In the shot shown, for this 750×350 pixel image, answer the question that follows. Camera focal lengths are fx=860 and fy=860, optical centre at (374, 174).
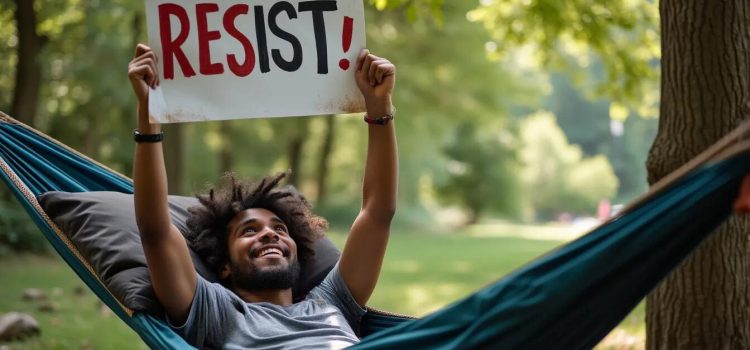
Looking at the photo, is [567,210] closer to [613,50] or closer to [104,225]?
[613,50]

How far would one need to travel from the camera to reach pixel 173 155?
33.1 feet

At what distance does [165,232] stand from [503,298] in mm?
931

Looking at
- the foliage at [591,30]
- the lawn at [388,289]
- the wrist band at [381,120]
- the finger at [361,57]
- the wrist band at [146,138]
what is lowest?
the lawn at [388,289]

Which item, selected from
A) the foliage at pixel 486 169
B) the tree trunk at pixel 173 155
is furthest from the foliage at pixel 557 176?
the tree trunk at pixel 173 155

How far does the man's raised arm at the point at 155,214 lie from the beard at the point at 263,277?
218 millimetres

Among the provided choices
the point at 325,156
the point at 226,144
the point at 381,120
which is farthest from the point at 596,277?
the point at 325,156

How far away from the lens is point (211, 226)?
2789 millimetres

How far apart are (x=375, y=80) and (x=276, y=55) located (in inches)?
11.7

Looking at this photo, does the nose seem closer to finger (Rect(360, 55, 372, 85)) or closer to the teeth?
the teeth

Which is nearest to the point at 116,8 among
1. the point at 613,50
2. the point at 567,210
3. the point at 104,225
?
the point at 613,50

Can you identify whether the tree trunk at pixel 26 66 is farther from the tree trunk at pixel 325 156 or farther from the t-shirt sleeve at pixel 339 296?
the tree trunk at pixel 325 156

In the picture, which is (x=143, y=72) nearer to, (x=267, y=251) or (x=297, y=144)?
(x=267, y=251)

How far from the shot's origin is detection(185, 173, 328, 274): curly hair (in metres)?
2.74

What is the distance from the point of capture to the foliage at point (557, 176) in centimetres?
3756
